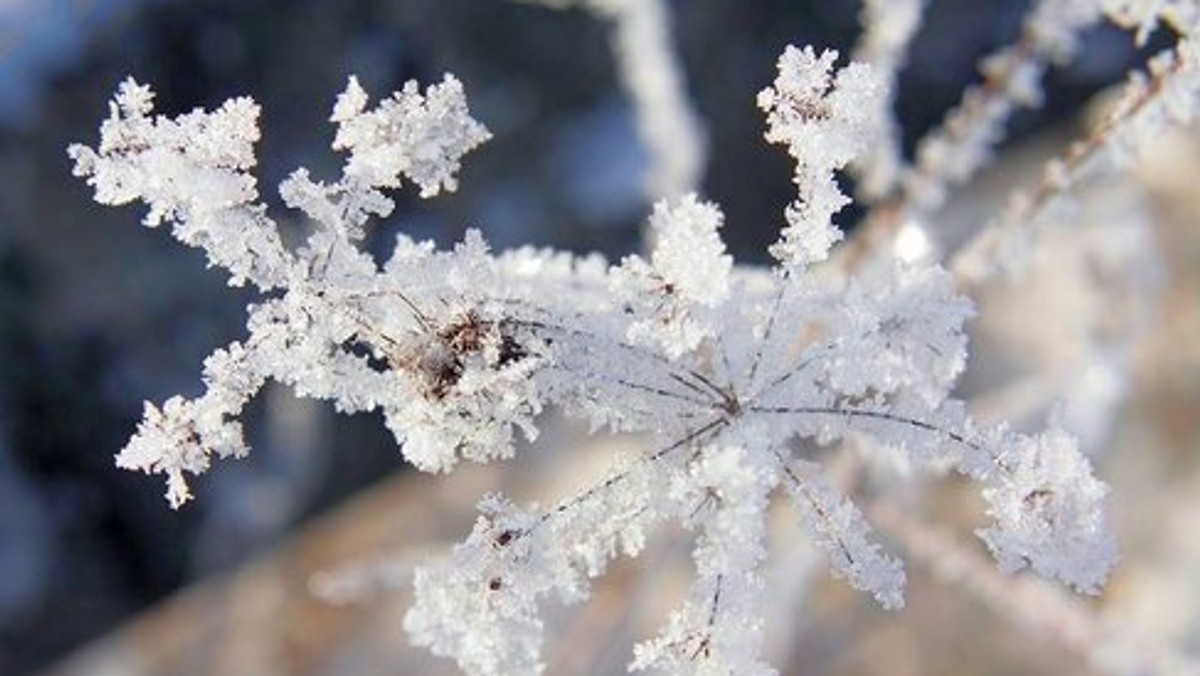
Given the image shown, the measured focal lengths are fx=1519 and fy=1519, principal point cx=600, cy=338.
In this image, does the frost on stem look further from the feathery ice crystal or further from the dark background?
the dark background

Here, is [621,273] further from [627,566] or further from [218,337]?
[218,337]

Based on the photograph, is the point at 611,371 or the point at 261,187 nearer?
the point at 611,371

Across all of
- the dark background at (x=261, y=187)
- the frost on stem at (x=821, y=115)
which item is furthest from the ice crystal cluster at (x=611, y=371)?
the dark background at (x=261, y=187)

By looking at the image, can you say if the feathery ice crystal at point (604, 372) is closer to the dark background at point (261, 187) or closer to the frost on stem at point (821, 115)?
the frost on stem at point (821, 115)

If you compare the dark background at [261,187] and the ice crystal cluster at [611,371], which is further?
the dark background at [261,187]

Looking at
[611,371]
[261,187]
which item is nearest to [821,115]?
[611,371]

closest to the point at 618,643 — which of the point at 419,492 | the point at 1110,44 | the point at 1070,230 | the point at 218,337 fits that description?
the point at 419,492

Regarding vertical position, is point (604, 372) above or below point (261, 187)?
below

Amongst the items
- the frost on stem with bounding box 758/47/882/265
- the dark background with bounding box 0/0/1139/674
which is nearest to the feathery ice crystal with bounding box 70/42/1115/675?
the frost on stem with bounding box 758/47/882/265

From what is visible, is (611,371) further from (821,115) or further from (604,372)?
(821,115)
